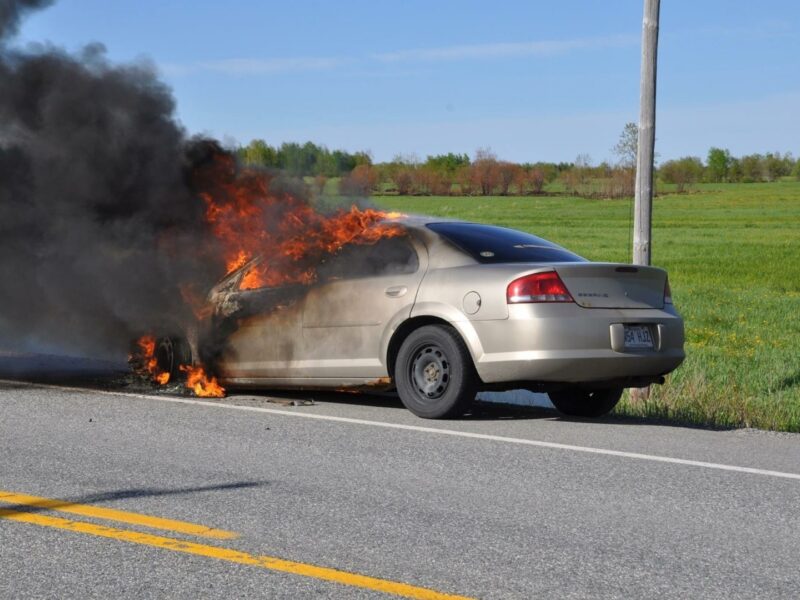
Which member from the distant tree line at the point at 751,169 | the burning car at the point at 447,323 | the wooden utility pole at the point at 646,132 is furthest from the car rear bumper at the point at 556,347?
the distant tree line at the point at 751,169

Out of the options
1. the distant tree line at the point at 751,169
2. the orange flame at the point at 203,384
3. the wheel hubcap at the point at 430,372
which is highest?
the distant tree line at the point at 751,169

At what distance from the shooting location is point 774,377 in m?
13.4

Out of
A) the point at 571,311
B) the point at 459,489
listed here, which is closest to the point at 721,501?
the point at 459,489

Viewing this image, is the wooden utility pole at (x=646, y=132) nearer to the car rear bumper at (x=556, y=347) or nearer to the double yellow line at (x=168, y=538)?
the car rear bumper at (x=556, y=347)

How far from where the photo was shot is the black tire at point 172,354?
10.1 metres

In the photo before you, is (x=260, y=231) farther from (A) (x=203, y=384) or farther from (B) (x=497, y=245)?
(B) (x=497, y=245)

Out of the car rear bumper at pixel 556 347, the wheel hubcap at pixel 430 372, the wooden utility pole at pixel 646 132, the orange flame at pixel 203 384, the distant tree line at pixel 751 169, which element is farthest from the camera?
the distant tree line at pixel 751 169

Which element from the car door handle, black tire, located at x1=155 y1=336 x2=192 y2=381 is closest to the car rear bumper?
the car door handle

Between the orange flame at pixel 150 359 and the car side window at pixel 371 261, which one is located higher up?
the car side window at pixel 371 261

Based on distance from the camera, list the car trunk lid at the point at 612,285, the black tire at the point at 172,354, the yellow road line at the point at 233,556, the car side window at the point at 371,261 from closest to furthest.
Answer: the yellow road line at the point at 233,556
the car trunk lid at the point at 612,285
the car side window at the point at 371,261
the black tire at the point at 172,354

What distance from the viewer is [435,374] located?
345 inches

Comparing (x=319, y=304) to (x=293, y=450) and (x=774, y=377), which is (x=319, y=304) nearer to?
(x=293, y=450)

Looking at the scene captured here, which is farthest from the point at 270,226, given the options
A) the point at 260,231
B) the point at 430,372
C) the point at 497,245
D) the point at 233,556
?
the point at 233,556

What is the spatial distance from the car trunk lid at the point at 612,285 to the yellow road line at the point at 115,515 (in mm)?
3790
